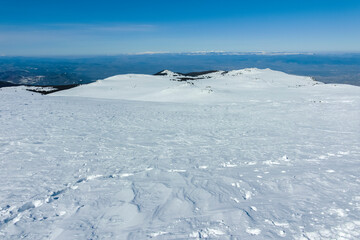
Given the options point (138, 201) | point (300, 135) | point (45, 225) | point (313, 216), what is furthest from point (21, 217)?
point (300, 135)

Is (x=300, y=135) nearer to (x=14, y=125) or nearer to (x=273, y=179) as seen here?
(x=273, y=179)

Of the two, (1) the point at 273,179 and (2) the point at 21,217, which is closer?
(2) the point at 21,217

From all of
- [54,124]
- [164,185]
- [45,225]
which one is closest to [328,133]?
[164,185]

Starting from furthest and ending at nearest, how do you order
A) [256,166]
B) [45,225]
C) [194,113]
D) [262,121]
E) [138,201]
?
[194,113], [262,121], [256,166], [138,201], [45,225]

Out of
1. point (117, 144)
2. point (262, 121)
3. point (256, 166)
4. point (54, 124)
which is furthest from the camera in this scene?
point (262, 121)

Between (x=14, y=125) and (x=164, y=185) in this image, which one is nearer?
(x=164, y=185)

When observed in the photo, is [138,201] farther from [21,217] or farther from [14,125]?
[14,125]
